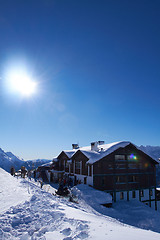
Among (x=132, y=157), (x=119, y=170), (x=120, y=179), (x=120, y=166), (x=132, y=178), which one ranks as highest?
(x=132, y=157)

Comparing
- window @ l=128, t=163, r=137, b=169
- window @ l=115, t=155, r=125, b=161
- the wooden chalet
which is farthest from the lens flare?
window @ l=115, t=155, r=125, b=161

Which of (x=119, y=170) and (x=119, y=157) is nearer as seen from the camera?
(x=119, y=170)

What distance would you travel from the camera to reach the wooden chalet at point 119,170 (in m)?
21.7

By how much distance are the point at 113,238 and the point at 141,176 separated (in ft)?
77.1

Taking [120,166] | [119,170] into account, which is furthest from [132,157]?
[119,170]

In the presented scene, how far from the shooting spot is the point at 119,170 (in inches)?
912

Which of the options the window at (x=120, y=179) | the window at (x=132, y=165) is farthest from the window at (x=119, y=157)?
the window at (x=120, y=179)

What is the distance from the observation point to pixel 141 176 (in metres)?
24.6

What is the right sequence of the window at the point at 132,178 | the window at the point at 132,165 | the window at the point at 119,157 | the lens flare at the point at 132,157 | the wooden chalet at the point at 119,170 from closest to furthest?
the wooden chalet at the point at 119,170 < the window at the point at 119,157 < the window at the point at 132,178 < the window at the point at 132,165 < the lens flare at the point at 132,157

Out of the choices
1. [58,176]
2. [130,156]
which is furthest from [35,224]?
[58,176]

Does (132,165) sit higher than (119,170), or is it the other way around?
(132,165)

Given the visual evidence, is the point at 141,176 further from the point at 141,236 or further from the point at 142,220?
the point at 141,236

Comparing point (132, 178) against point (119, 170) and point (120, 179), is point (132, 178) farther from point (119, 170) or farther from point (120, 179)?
point (119, 170)

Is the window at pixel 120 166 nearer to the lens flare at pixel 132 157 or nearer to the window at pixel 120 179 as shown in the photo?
the window at pixel 120 179
